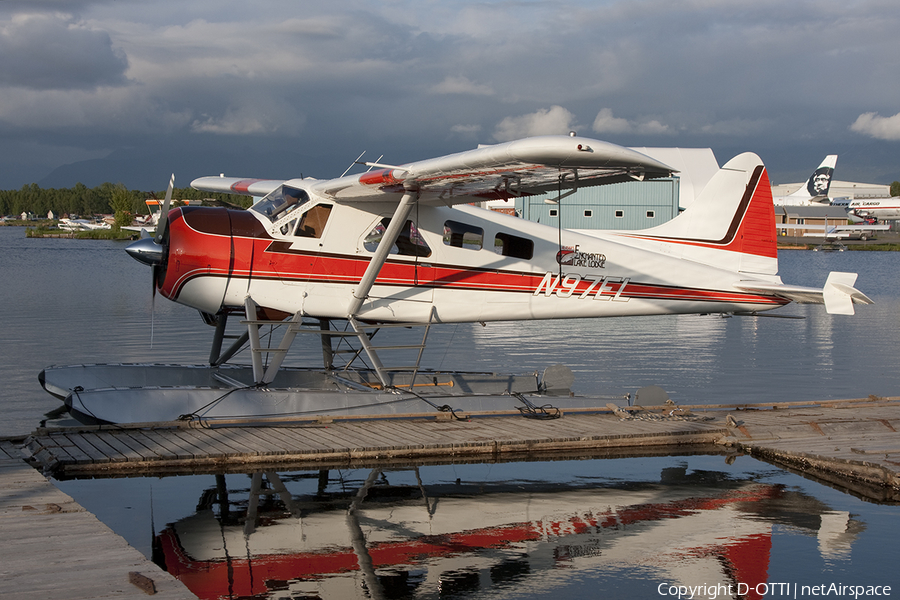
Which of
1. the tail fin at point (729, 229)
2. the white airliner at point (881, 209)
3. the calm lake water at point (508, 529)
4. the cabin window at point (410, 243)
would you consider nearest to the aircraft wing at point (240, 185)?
the cabin window at point (410, 243)

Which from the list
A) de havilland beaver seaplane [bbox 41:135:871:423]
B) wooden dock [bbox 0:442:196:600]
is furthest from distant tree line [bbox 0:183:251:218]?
wooden dock [bbox 0:442:196:600]

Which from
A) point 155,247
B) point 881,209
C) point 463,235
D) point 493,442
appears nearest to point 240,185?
point 155,247

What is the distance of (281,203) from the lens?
30.7 ft

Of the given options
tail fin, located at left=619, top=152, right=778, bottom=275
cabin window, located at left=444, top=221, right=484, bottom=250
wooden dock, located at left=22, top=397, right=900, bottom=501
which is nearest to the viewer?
wooden dock, located at left=22, top=397, right=900, bottom=501

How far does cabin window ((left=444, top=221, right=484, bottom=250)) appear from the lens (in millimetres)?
9828

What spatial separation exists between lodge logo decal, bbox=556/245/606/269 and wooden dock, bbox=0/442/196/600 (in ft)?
19.9

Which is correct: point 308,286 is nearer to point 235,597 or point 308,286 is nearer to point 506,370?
point 235,597

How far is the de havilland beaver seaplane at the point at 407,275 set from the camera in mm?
8906

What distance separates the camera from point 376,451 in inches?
329

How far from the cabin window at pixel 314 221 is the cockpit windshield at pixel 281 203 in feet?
0.45

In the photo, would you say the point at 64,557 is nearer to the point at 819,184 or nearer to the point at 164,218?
the point at 164,218

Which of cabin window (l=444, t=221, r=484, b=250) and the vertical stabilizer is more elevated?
the vertical stabilizer

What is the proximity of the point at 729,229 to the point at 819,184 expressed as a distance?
390 feet

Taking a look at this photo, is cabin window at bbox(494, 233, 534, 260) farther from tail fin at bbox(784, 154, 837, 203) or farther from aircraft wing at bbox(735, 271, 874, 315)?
tail fin at bbox(784, 154, 837, 203)
